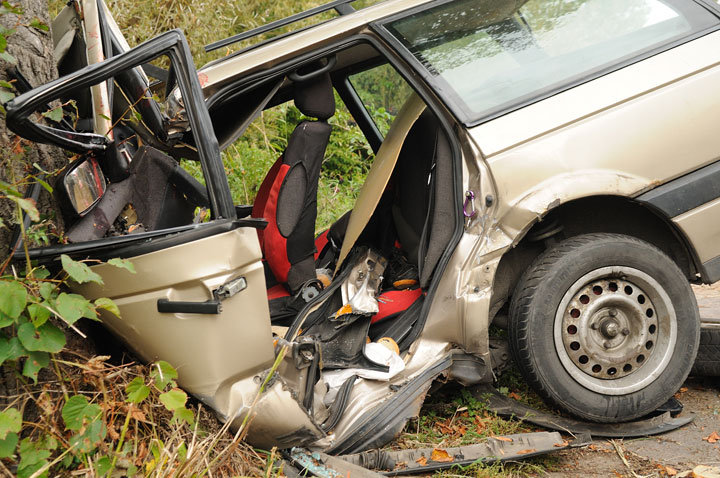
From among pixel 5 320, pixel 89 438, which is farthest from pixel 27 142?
pixel 89 438

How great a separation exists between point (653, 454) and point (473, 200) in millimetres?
1228

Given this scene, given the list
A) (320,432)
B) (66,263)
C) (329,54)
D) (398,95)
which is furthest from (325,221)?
(66,263)

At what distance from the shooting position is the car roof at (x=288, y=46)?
2926 millimetres

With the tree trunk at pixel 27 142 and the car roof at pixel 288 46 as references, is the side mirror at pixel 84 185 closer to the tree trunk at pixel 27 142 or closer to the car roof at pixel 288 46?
the tree trunk at pixel 27 142

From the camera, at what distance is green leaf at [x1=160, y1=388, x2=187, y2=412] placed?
212 centimetres

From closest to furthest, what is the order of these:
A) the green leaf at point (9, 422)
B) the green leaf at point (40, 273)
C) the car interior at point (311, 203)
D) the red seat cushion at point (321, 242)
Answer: the green leaf at point (9, 422) → the green leaf at point (40, 273) → the car interior at point (311, 203) → the red seat cushion at point (321, 242)

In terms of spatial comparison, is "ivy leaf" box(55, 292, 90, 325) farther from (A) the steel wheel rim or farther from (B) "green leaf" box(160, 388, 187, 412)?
(A) the steel wheel rim

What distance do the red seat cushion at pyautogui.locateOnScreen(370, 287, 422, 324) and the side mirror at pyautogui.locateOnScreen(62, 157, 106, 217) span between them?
131 cm

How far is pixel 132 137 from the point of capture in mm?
2848

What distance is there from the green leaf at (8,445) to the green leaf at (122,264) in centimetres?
58

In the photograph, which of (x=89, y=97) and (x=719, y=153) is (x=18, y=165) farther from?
(x=719, y=153)

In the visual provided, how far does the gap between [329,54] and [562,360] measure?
1.60 metres

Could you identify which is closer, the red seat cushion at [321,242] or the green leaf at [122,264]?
the green leaf at [122,264]

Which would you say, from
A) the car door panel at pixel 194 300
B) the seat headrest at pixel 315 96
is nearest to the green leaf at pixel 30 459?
the car door panel at pixel 194 300
